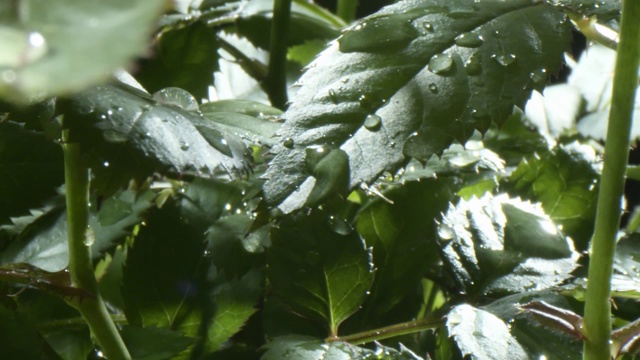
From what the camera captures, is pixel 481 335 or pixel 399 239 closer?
pixel 481 335

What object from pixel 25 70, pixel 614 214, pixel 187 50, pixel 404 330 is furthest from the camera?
pixel 187 50

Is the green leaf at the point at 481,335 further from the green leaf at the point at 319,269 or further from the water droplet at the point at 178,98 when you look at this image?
the water droplet at the point at 178,98

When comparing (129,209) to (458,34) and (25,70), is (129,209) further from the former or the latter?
(25,70)

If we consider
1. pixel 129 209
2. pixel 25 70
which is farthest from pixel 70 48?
pixel 129 209

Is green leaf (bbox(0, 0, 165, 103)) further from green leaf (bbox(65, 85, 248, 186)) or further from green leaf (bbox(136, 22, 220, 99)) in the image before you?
green leaf (bbox(136, 22, 220, 99))

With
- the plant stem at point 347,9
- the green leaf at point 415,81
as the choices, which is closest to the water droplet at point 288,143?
the green leaf at point 415,81

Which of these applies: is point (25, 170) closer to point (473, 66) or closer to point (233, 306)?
point (233, 306)

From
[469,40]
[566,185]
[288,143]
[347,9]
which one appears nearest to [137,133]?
[288,143]
